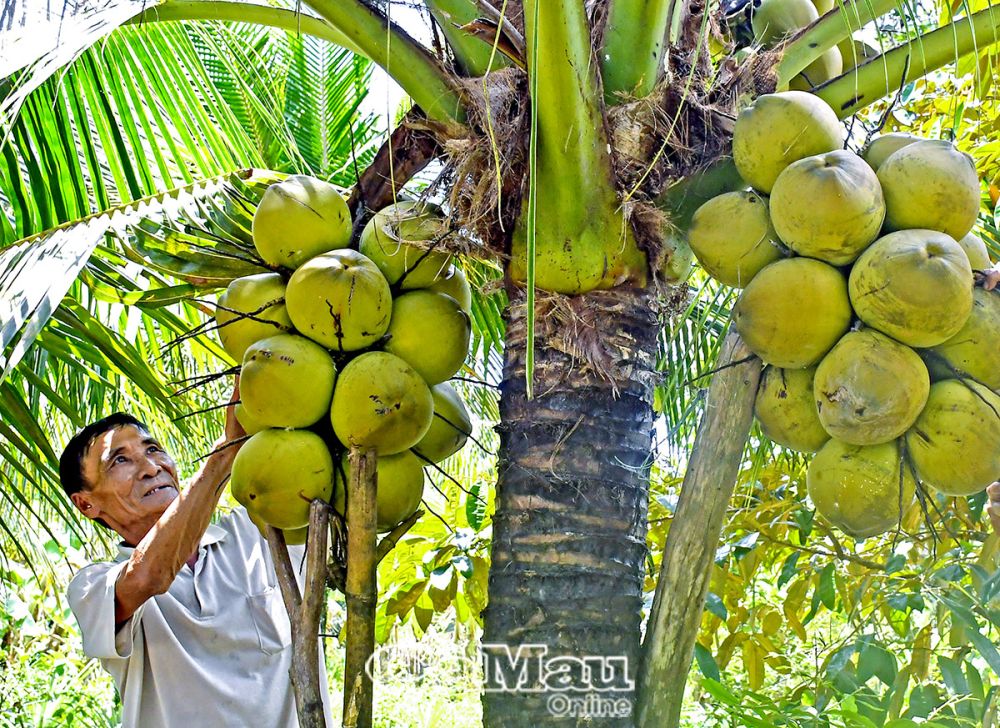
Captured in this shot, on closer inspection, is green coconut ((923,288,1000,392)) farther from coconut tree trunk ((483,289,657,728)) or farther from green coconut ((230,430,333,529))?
green coconut ((230,430,333,529))

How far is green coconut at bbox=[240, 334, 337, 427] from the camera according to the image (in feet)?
5.51

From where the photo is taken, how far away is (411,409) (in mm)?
1700

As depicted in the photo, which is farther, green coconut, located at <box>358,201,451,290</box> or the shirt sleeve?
the shirt sleeve

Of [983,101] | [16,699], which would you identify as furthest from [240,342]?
[16,699]

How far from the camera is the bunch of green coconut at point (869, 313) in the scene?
1.43m

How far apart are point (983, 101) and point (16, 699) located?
5.96 meters

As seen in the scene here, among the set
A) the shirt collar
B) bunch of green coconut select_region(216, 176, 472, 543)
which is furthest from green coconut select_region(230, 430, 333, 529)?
the shirt collar

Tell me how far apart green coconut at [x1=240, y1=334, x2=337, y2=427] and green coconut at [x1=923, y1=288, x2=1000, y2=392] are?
0.89 metres

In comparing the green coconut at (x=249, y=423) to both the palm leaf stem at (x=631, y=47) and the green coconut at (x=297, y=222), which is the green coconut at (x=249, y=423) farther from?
the palm leaf stem at (x=631, y=47)

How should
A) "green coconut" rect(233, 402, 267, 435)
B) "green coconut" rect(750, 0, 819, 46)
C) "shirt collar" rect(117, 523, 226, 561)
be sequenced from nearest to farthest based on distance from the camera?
"green coconut" rect(233, 402, 267, 435) < "green coconut" rect(750, 0, 819, 46) < "shirt collar" rect(117, 523, 226, 561)

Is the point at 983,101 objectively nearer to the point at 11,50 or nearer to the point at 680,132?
the point at 680,132

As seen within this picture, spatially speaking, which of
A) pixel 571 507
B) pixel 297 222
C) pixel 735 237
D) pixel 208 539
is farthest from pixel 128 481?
pixel 735 237

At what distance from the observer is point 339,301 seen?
67.2 inches

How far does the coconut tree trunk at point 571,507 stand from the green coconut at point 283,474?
0.29 m
